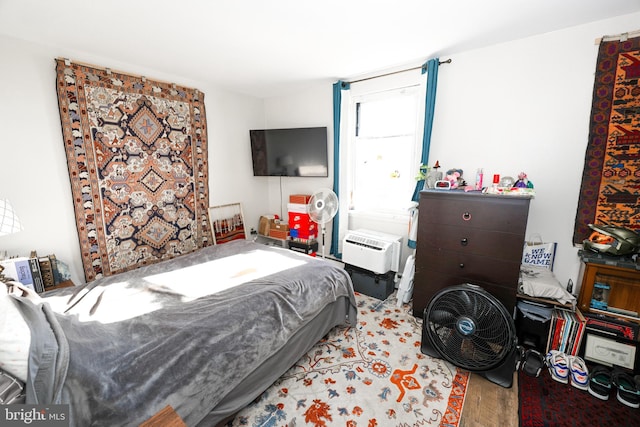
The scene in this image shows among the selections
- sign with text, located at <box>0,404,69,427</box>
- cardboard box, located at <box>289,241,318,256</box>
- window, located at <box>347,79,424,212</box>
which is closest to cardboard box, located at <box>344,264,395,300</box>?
cardboard box, located at <box>289,241,318,256</box>

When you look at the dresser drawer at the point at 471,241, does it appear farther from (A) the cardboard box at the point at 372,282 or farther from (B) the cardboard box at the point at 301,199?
(B) the cardboard box at the point at 301,199

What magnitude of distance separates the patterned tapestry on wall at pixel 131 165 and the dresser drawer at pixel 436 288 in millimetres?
2727

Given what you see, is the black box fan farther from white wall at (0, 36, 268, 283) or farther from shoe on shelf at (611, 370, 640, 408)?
white wall at (0, 36, 268, 283)

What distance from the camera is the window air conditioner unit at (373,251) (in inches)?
110

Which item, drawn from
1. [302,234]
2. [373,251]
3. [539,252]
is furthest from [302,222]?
[539,252]

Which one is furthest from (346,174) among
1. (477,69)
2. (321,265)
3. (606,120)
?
(606,120)

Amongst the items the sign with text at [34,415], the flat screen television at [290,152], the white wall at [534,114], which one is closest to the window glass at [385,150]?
the white wall at [534,114]

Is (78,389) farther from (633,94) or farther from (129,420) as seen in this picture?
(633,94)

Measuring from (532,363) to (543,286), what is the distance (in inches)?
22.3

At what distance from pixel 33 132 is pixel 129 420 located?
2.55 meters

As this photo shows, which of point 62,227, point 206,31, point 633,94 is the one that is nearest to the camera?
point 633,94

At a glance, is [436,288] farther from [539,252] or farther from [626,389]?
[626,389]

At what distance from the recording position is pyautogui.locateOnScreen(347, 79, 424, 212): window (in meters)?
2.92

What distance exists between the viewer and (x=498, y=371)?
5.83 feet
